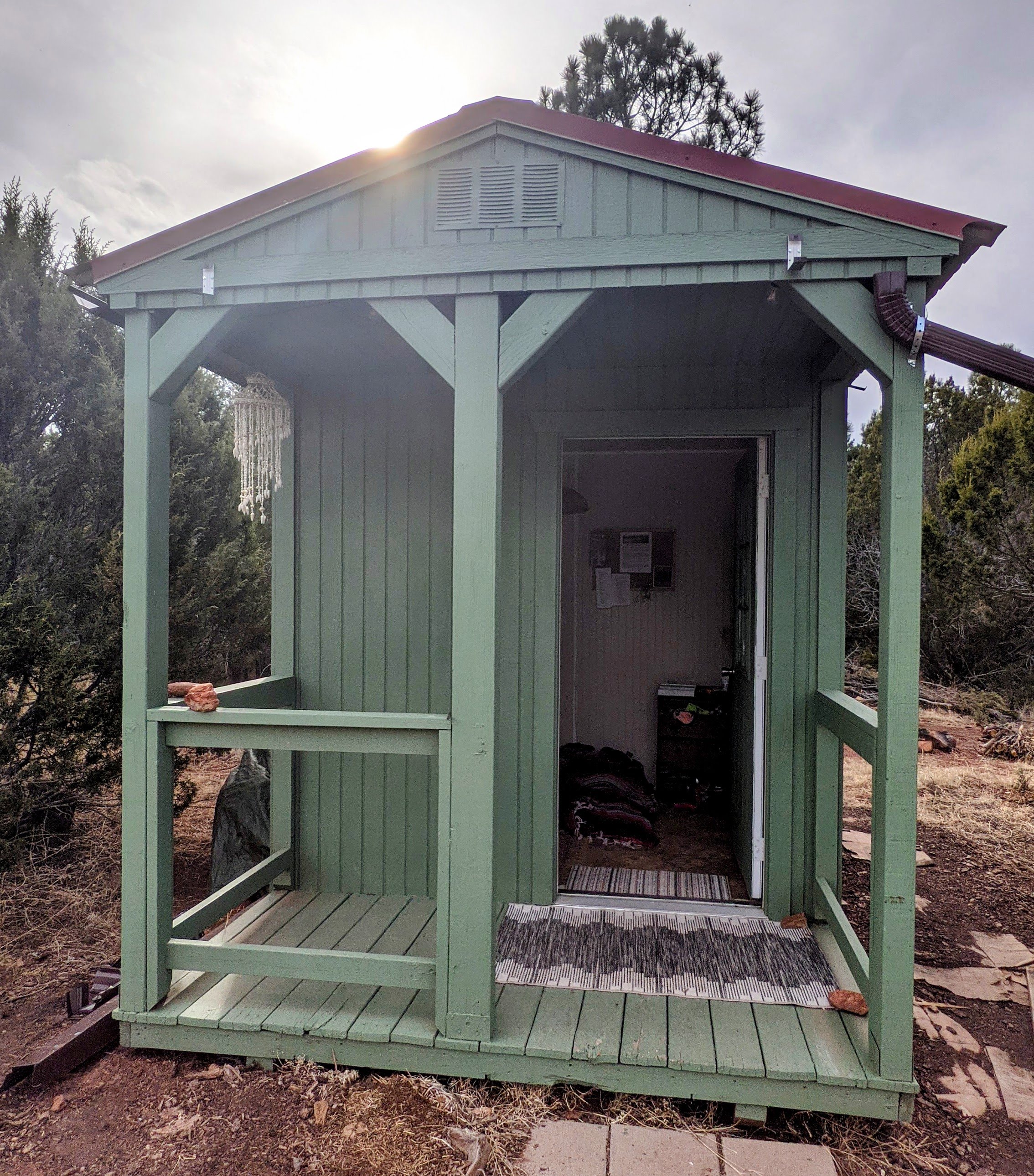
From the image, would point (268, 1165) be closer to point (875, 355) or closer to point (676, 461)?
point (875, 355)

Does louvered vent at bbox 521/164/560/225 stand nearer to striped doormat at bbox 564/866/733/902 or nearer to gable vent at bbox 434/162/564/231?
gable vent at bbox 434/162/564/231

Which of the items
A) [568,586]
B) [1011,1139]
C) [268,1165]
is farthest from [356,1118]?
[568,586]

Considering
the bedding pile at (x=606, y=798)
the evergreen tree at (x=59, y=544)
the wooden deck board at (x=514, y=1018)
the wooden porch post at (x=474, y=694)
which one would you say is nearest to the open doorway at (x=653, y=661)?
the bedding pile at (x=606, y=798)

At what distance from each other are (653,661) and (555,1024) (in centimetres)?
304

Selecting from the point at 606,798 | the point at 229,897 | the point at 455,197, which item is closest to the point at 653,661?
the point at 606,798

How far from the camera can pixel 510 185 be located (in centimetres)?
221

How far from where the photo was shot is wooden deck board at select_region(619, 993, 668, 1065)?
210 cm

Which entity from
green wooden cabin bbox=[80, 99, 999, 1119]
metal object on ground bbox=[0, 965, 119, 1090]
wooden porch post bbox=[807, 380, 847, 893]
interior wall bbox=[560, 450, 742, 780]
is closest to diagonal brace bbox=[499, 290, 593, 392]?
green wooden cabin bbox=[80, 99, 999, 1119]

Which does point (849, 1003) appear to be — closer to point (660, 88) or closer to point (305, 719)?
point (305, 719)

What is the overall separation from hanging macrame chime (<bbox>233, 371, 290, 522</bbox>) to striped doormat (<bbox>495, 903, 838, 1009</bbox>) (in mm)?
1943

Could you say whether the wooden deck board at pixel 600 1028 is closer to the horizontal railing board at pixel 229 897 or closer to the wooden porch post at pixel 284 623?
the horizontal railing board at pixel 229 897

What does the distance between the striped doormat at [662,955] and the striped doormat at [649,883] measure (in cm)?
21

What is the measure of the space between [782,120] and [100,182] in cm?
712

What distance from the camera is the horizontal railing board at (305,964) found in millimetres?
2250
